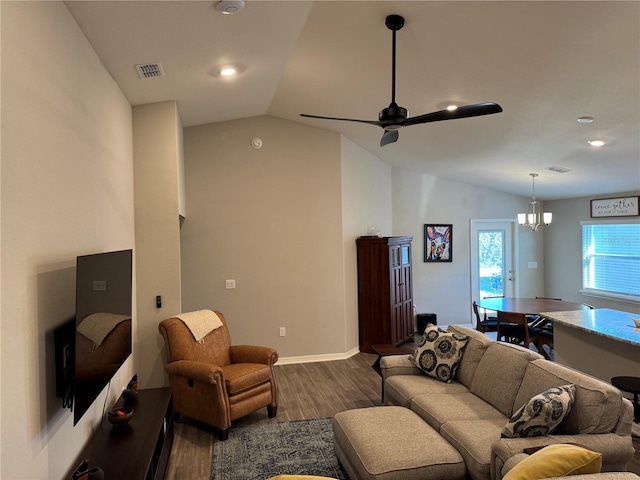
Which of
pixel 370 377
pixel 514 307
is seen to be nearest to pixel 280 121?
pixel 370 377

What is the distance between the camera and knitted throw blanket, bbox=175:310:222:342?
4.07m

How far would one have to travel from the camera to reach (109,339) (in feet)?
8.25

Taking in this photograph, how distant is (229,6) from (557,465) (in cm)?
278

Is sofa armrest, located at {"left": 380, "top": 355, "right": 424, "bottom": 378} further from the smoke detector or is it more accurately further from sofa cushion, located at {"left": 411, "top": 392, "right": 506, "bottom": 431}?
the smoke detector

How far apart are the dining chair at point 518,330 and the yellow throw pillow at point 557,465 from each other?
379cm

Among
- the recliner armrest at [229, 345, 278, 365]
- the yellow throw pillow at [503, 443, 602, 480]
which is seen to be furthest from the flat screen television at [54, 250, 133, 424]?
the yellow throw pillow at [503, 443, 602, 480]

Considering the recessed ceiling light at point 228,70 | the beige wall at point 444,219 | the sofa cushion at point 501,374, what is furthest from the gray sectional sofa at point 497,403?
the beige wall at point 444,219

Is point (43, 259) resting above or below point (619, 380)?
above

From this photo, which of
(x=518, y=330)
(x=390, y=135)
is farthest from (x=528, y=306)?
(x=390, y=135)

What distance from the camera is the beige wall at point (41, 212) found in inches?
64.1

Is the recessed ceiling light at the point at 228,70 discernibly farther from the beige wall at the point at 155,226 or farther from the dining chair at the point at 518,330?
the dining chair at the point at 518,330

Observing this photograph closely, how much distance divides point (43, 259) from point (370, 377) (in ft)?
13.1

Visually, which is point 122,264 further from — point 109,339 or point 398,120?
point 398,120

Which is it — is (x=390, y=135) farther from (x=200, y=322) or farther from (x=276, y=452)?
(x=276, y=452)
